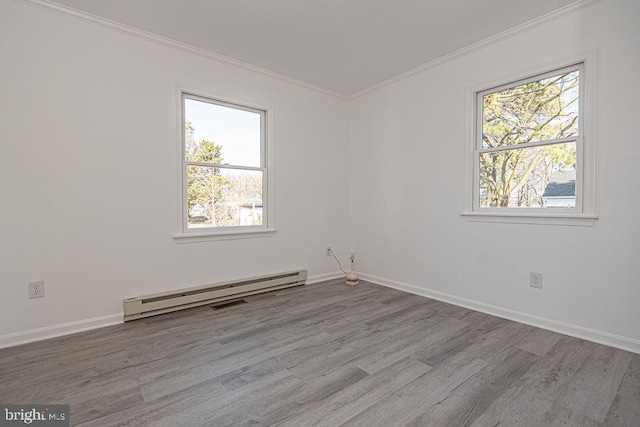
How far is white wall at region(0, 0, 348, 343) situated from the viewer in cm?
232

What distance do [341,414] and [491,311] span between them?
2.07 m

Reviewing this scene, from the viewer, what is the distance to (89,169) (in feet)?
8.52

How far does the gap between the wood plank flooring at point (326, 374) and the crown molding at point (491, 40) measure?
2585 mm

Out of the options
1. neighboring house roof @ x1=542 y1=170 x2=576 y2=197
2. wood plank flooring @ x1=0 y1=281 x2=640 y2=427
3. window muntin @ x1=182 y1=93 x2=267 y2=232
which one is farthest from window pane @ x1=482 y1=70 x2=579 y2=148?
window muntin @ x1=182 y1=93 x2=267 y2=232

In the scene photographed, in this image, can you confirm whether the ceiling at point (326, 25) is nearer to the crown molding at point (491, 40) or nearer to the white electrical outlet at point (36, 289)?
the crown molding at point (491, 40)

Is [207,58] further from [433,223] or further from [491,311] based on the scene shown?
[491,311]

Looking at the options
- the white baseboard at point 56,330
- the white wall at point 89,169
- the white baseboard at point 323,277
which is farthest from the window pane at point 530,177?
the white baseboard at point 56,330

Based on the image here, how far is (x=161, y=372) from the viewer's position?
191cm

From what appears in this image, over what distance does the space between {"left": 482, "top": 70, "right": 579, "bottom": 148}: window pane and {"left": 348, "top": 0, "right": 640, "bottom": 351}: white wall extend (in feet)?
0.62

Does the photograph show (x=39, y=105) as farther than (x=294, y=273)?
No

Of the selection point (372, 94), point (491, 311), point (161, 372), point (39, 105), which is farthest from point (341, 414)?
point (372, 94)

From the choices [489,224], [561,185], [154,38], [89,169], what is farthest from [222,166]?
[561,185]

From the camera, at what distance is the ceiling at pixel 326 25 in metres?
2.45

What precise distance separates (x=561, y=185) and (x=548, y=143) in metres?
0.37
